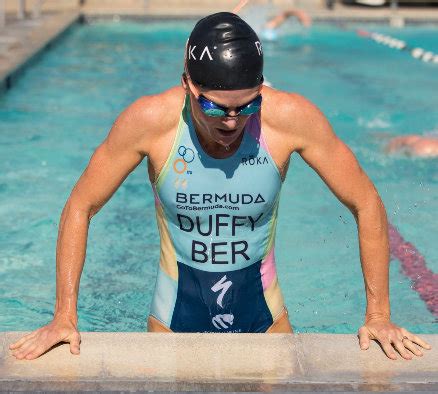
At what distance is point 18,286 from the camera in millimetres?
5340

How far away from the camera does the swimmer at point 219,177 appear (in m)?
A: 2.94

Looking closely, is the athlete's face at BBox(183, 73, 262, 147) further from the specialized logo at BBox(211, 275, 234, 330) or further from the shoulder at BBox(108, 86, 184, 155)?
the specialized logo at BBox(211, 275, 234, 330)

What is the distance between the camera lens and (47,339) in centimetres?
294

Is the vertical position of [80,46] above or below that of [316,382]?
below

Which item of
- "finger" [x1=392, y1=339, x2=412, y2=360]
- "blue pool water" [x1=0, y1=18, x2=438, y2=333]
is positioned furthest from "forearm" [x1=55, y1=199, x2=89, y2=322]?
"blue pool water" [x1=0, y1=18, x2=438, y2=333]

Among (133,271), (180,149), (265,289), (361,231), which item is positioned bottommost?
(133,271)

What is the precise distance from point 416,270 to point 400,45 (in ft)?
28.1

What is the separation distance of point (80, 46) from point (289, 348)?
34.8ft

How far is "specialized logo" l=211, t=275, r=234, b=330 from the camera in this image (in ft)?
11.0

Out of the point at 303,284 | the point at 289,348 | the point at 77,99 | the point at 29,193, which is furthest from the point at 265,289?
the point at 77,99

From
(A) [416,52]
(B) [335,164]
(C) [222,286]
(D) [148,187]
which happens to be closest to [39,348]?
(C) [222,286]

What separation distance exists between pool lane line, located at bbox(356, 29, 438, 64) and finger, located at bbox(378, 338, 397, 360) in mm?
10230

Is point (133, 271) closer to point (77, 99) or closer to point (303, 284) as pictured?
point (303, 284)

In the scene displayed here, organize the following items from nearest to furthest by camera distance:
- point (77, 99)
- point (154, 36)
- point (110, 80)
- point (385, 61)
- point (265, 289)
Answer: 1. point (265, 289)
2. point (77, 99)
3. point (110, 80)
4. point (385, 61)
5. point (154, 36)
